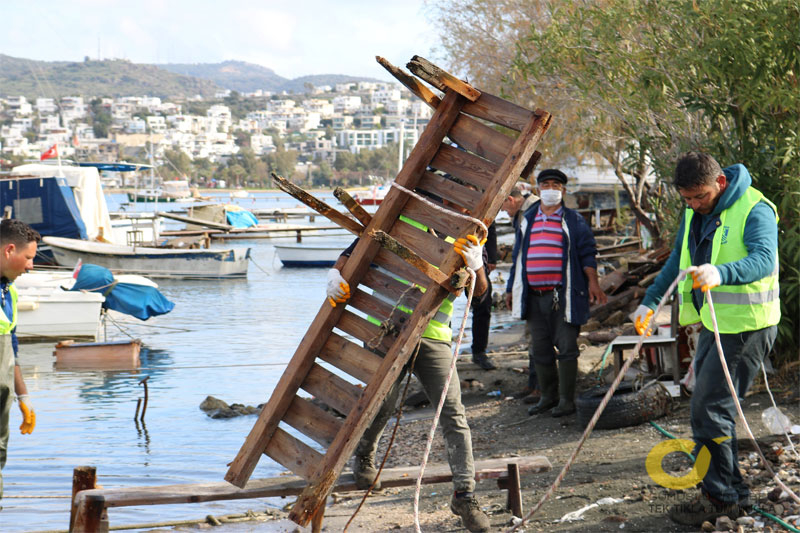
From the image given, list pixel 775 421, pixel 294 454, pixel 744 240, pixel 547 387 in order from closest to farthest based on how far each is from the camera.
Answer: pixel 744 240 < pixel 294 454 < pixel 775 421 < pixel 547 387

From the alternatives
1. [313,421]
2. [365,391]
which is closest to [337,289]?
[365,391]

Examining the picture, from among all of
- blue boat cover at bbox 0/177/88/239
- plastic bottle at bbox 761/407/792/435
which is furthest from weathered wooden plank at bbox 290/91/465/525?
blue boat cover at bbox 0/177/88/239

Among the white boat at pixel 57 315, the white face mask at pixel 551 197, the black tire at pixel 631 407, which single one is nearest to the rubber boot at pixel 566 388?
the black tire at pixel 631 407

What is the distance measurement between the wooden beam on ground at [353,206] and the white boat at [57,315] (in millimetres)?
14484

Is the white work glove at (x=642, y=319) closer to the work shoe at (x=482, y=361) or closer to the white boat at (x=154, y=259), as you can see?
the work shoe at (x=482, y=361)

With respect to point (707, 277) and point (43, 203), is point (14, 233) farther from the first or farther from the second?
point (43, 203)

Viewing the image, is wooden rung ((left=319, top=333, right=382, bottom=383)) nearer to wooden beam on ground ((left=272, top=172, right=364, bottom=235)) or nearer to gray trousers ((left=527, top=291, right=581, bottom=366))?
wooden beam on ground ((left=272, top=172, right=364, bottom=235))

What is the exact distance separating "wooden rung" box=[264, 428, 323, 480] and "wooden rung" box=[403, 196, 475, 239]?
150 centimetres

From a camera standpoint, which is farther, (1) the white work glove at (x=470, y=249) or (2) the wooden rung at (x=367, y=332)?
(2) the wooden rung at (x=367, y=332)

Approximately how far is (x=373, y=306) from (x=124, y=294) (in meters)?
14.6

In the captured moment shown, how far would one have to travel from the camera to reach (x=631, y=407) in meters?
7.45

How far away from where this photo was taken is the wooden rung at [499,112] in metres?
5.06

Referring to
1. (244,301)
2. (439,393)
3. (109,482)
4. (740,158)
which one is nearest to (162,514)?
(109,482)

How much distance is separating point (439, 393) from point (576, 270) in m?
3.13
